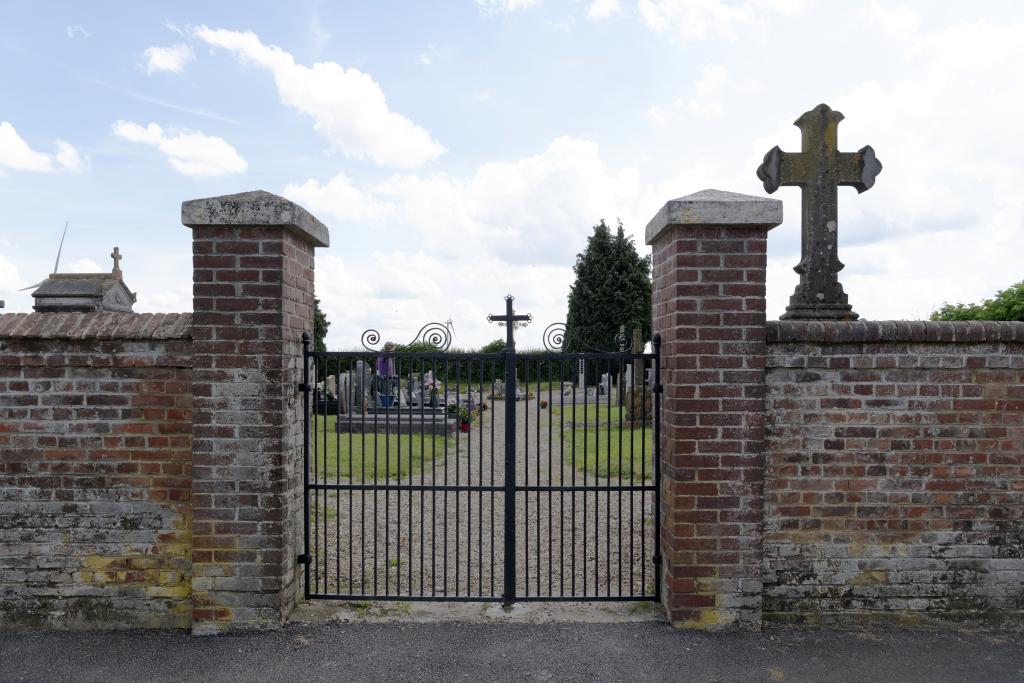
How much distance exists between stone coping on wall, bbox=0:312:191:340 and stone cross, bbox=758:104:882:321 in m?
4.64

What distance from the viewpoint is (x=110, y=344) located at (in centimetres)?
432

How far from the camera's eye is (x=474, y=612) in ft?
15.1

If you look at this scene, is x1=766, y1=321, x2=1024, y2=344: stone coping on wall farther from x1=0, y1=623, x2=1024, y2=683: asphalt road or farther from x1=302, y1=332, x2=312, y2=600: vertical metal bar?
x1=302, y1=332, x2=312, y2=600: vertical metal bar

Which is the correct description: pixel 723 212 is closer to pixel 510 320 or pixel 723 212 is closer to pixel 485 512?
pixel 510 320

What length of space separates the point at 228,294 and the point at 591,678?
9.92ft

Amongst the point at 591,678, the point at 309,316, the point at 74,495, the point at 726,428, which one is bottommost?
the point at 591,678

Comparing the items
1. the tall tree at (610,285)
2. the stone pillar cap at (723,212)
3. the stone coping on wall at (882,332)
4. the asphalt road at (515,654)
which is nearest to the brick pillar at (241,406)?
the asphalt road at (515,654)

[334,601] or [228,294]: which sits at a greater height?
[228,294]

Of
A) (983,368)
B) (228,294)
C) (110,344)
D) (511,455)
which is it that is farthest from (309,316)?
(983,368)

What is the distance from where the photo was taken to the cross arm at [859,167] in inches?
229

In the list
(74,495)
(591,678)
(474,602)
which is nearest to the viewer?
(591,678)

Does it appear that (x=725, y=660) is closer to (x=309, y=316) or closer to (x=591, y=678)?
(x=591, y=678)

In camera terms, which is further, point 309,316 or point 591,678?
point 309,316

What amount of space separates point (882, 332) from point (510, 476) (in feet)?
8.24
